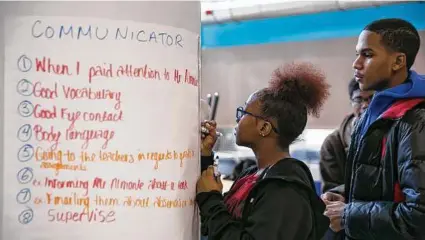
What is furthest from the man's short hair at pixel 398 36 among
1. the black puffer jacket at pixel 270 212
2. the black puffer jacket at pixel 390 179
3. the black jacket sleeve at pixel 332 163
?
the black jacket sleeve at pixel 332 163

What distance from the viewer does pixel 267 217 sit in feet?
3.84

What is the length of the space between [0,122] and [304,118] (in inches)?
32.0

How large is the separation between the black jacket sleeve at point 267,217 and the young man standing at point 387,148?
13.6 inches

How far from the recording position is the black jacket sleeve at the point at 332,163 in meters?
2.50

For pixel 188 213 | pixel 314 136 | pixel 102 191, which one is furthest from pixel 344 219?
pixel 314 136

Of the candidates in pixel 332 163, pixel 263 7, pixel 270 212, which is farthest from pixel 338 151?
pixel 263 7

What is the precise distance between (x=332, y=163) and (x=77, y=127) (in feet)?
5.85

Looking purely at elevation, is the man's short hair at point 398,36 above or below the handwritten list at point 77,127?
above

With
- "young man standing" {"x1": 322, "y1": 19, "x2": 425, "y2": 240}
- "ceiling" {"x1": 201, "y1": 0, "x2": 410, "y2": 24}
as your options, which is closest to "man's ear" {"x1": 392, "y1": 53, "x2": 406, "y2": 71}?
"young man standing" {"x1": 322, "y1": 19, "x2": 425, "y2": 240}

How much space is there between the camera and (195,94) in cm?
114

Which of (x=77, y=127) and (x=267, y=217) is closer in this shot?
(x=77, y=127)

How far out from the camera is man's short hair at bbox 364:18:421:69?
5.16 feet

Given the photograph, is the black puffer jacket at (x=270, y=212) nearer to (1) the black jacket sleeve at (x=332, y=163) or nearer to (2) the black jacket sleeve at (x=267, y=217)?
(2) the black jacket sleeve at (x=267, y=217)

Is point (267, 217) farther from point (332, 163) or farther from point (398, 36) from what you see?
point (332, 163)
